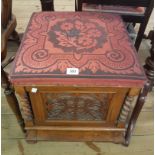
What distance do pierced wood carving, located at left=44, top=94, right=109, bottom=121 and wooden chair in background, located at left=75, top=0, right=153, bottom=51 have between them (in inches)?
23.8

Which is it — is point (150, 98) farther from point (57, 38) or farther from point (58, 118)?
point (57, 38)

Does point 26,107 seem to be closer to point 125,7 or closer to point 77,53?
point 77,53

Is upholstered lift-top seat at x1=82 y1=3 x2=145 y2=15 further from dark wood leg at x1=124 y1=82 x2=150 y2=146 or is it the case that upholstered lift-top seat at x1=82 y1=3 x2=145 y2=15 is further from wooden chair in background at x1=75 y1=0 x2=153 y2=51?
dark wood leg at x1=124 y1=82 x2=150 y2=146

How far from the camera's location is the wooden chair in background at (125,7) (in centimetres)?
122

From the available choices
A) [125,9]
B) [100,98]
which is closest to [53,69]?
[100,98]

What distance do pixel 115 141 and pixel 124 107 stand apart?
9.2 inches

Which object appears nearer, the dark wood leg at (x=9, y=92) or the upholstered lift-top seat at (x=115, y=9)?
the dark wood leg at (x=9, y=92)

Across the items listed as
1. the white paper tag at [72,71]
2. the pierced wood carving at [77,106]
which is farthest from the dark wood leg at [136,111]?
the white paper tag at [72,71]

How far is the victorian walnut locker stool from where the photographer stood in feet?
2.39

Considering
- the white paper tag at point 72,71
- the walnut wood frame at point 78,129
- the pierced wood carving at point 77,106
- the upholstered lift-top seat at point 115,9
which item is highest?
the white paper tag at point 72,71

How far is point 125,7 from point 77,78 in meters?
0.75

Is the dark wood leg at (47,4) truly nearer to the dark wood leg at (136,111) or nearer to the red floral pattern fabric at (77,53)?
the red floral pattern fabric at (77,53)

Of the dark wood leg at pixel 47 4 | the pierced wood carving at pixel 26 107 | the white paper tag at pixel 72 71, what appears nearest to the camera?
the white paper tag at pixel 72 71

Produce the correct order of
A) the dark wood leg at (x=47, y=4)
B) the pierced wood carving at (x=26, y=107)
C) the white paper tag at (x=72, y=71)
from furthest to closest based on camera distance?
the dark wood leg at (x=47, y=4)
the pierced wood carving at (x=26, y=107)
the white paper tag at (x=72, y=71)
